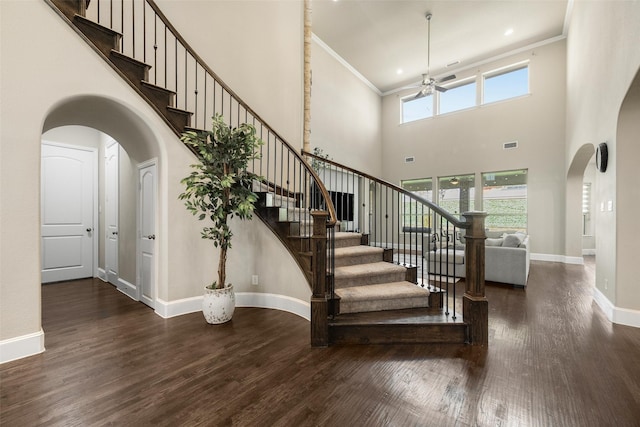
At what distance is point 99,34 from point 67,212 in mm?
3835

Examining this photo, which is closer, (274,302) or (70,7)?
(70,7)

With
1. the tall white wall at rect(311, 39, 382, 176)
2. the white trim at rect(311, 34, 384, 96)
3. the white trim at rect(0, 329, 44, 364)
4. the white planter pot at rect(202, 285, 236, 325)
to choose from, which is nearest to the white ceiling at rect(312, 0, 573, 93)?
the white trim at rect(311, 34, 384, 96)

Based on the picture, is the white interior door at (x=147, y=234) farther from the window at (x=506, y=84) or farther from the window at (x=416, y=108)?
→ the window at (x=506, y=84)

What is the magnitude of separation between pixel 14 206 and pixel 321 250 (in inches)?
104

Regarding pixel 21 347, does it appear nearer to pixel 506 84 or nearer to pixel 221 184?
pixel 221 184

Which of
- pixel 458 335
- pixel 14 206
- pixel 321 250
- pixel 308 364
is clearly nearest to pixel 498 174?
pixel 458 335

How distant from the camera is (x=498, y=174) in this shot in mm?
8398

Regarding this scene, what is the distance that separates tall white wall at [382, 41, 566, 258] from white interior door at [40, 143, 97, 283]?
29.9 ft

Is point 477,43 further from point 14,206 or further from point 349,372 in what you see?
point 14,206

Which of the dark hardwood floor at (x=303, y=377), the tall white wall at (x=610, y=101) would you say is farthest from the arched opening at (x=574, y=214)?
the dark hardwood floor at (x=303, y=377)

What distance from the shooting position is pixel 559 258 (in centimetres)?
739

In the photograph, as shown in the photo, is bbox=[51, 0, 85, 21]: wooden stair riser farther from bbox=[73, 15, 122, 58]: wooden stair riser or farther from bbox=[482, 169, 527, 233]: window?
bbox=[482, 169, 527, 233]: window

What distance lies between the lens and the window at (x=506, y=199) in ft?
26.3

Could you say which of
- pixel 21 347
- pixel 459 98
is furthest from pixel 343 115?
pixel 21 347
